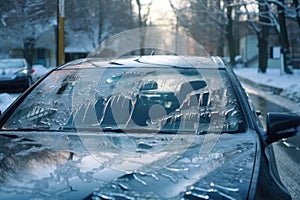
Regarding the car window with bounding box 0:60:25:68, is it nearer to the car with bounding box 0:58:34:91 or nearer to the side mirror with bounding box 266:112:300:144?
the car with bounding box 0:58:34:91

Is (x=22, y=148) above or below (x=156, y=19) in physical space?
below

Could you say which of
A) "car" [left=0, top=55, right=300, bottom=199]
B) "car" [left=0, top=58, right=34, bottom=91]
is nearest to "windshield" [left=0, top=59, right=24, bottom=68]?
"car" [left=0, top=58, right=34, bottom=91]

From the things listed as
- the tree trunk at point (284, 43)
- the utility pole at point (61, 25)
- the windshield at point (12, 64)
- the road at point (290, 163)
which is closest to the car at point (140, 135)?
the road at point (290, 163)

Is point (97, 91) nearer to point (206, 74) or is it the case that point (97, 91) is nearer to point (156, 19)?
point (206, 74)

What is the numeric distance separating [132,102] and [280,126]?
1.08 metres

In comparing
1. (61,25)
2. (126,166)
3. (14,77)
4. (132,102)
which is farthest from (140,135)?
(14,77)

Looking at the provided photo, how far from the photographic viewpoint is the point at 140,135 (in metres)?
3.22

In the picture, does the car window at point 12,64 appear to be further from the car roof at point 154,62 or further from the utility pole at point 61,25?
the car roof at point 154,62

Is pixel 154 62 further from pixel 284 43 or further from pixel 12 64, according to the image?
pixel 284 43

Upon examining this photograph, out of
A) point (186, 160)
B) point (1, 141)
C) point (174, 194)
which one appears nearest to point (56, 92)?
point (1, 141)

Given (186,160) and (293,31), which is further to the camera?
(293,31)

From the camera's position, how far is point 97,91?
3.89 meters

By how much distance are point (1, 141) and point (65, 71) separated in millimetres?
1158

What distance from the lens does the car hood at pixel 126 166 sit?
219cm
